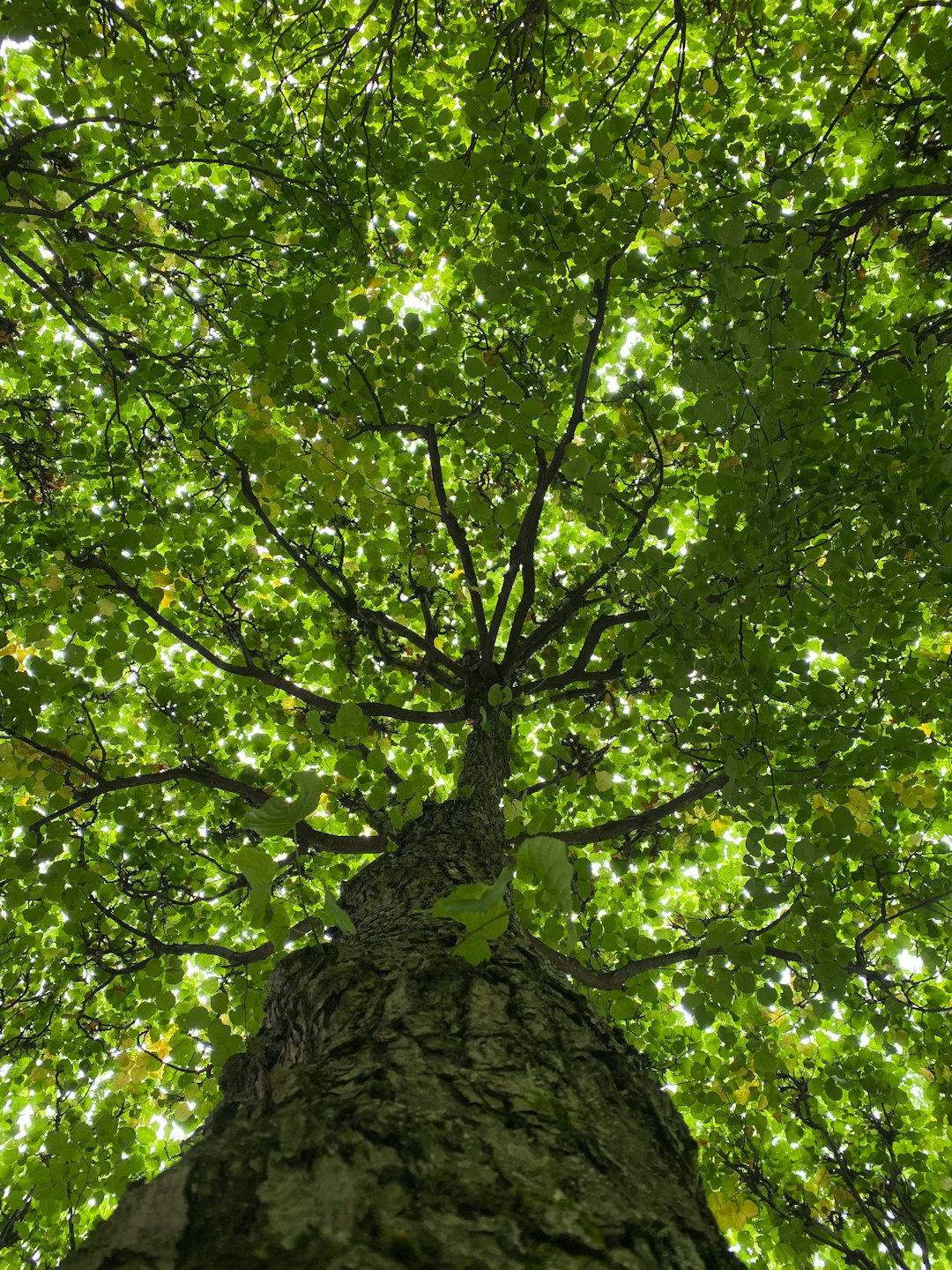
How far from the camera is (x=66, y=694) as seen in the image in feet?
15.5

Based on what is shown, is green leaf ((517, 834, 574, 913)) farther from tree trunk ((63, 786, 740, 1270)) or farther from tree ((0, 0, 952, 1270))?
tree trunk ((63, 786, 740, 1270))

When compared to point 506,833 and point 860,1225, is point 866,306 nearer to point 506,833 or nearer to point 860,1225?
point 506,833

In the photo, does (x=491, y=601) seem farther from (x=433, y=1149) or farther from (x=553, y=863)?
(x=433, y=1149)

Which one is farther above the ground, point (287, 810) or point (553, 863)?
point (287, 810)

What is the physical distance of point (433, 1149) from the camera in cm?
114

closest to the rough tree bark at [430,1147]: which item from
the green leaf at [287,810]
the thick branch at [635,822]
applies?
the green leaf at [287,810]

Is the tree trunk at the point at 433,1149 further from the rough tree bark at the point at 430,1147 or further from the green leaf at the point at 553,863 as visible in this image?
the green leaf at the point at 553,863

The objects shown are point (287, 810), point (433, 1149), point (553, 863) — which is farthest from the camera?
point (287, 810)

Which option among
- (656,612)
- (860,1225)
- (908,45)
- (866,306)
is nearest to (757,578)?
(656,612)

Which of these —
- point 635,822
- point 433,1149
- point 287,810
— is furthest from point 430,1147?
point 635,822

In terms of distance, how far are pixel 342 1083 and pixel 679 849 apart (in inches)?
181

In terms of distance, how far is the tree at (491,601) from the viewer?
8.24 feet

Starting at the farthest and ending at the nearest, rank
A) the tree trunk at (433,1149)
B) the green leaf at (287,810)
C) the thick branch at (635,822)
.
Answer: the thick branch at (635,822)
the green leaf at (287,810)
the tree trunk at (433,1149)

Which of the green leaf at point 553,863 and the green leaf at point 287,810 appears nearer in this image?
Result: the green leaf at point 553,863
